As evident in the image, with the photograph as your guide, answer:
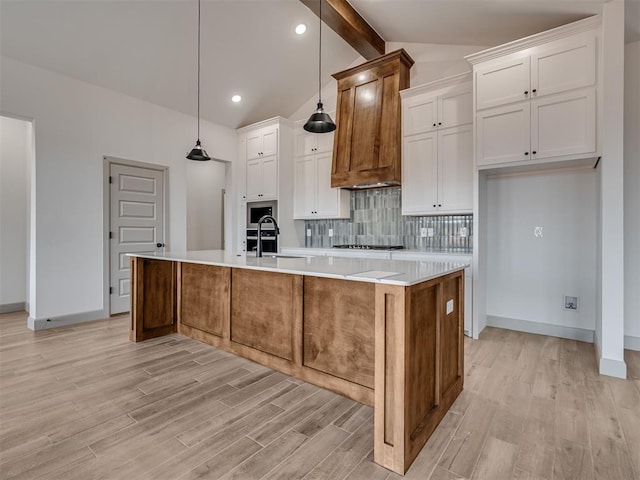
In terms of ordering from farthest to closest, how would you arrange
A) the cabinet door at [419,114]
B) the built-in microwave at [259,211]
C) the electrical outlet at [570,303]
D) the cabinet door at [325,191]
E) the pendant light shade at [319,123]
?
the built-in microwave at [259,211] < the cabinet door at [325,191] < the cabinet door at [419,114] < the electrical outlet at [570,303] < the pendant light shade at [319,123]

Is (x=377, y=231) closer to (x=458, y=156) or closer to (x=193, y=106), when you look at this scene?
(x=458, y=156)

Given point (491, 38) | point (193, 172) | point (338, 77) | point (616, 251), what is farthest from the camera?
point (193, 172)

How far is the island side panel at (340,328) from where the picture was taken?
6.71 feet

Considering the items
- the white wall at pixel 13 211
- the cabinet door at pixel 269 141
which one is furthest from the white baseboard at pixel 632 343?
the white wall at pixel 13 211

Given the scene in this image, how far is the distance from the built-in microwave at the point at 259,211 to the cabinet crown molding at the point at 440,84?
2.54 metres

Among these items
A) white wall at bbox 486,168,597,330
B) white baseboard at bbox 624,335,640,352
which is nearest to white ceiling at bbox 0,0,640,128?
white wall at bbox 486,168,597,330

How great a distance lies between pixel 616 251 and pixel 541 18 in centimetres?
221

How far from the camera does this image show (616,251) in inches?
102

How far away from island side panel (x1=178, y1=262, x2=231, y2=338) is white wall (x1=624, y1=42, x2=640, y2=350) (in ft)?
12.3

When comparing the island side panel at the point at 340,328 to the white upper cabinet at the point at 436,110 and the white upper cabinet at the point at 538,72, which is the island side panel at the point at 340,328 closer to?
the white upper cabinet at the point at 538,72

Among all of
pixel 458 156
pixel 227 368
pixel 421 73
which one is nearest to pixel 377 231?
pixel 458 156

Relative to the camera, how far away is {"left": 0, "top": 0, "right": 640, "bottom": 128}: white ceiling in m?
3.21

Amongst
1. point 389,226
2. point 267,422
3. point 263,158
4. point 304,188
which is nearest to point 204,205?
point 263,158

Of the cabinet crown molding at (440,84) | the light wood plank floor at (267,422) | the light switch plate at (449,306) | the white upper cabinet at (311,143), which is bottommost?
the light wood plank floor at (267,422)
